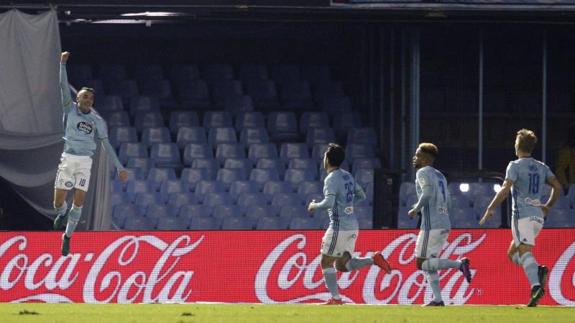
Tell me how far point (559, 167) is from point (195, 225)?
6040mm

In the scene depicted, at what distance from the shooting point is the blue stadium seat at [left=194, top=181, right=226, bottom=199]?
994 inches

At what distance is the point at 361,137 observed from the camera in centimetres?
2652

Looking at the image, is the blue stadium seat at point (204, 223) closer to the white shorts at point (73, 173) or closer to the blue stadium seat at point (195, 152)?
the blue stadium seat at point (195, 152)

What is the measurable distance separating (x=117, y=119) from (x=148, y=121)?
53 centimetres

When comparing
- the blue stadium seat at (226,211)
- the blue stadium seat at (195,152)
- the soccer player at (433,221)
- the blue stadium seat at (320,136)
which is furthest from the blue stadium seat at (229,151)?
the soccer player at (433,221)

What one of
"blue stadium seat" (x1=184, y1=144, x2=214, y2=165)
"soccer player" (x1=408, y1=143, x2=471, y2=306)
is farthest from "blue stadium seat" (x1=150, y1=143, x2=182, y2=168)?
"soccer player" (x1=408, y1=143, x2=471, y2=306)

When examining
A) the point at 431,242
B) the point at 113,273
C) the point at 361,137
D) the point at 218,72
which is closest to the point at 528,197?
the point at 431,242

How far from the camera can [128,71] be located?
1133 inches

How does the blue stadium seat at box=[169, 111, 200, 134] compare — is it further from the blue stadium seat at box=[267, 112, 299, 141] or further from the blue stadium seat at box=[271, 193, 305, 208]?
the blue stadium seat at box=[271, 193, 305, 208]

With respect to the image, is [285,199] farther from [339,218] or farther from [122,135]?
[339,218]

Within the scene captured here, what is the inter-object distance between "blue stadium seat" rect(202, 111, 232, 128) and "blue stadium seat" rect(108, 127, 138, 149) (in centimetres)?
126

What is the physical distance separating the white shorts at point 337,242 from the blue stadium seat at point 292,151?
385 inches

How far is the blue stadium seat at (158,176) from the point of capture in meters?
25.7

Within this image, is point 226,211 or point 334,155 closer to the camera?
point 334,155
